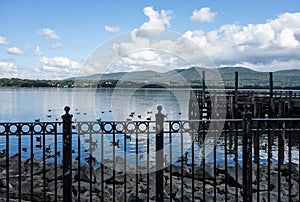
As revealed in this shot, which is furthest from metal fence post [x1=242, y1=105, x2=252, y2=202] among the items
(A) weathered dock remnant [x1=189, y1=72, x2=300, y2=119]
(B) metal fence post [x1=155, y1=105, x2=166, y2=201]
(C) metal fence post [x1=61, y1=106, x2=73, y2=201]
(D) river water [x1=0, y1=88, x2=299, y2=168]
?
(A) weathered dock remnant [x1=189, y1=72, x2=300, y2=119]

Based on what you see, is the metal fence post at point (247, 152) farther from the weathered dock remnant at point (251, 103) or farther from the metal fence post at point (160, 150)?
the weathered dock remnant at point (251, 103)

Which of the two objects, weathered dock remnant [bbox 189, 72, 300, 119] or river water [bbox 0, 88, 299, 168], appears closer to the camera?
river water [bbox 0, 88, 299, 168]

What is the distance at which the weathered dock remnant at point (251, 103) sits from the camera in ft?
87.5

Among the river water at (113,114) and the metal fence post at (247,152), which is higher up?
the metal fence post at (247,152)

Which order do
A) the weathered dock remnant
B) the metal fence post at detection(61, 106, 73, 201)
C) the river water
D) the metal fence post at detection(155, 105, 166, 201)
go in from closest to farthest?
the metal fence post at detection(61, 106, 73, 201), the metal fence post at detection(155, 105, 166, 201), the river water, the weathered dock remnant

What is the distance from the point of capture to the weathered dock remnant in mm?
26672

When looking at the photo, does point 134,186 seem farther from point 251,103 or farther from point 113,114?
point 251,103

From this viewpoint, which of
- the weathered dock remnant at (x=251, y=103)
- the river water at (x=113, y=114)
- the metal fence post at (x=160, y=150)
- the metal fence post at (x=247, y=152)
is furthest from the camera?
the weathered dock remnant at (x=251, y=103)

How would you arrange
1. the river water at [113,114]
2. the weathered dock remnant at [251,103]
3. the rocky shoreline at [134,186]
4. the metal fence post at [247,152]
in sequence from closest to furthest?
the metal fence post at [247,152], the rocky shoreline at [134,186], the river water at [113,114], the weathered dock remnant at [251,103]

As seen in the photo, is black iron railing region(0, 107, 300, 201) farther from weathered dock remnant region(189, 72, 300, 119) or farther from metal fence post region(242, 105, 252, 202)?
weathered dock remnant region(189, 72, 300, 119)

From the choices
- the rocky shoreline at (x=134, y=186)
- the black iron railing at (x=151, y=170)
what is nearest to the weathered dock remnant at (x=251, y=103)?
the black iron railing at (x=151, y=170)

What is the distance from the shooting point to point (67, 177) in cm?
514

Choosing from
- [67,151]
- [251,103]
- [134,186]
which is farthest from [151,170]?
[251,103]

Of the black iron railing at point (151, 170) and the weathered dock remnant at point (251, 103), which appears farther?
the weathered dock remnant at point (251, 103)
